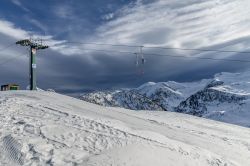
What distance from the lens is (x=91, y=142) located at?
1698cm

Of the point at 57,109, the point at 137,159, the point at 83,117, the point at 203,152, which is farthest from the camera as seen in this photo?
the point at 57,109

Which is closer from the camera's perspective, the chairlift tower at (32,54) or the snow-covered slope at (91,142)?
the snow-covered slope at (91,142)

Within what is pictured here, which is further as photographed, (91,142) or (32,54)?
(32,54)

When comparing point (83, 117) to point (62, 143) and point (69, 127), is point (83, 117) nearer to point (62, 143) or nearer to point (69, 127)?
point (69, 127)

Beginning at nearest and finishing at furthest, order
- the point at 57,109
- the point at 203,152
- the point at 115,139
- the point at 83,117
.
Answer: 1. the point at 115,139
2. the point at 203,152
3. the point at 83,117
4. the point at 57,109

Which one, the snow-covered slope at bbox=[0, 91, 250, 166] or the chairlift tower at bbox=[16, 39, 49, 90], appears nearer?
the snow-covered slope at bbox=[0, 91, 250, 166]

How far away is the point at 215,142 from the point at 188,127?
4412 mm

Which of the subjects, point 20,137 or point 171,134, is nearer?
point 20,137

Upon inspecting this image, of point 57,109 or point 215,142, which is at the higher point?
point 57,109

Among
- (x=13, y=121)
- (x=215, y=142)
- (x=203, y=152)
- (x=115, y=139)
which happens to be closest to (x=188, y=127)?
(x=215, y=142)

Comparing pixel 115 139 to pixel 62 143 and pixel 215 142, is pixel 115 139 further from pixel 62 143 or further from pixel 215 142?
pixel 215 142

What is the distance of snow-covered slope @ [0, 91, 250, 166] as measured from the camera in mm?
15199

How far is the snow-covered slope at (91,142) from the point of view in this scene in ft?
49.9

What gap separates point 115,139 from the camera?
1781cm
